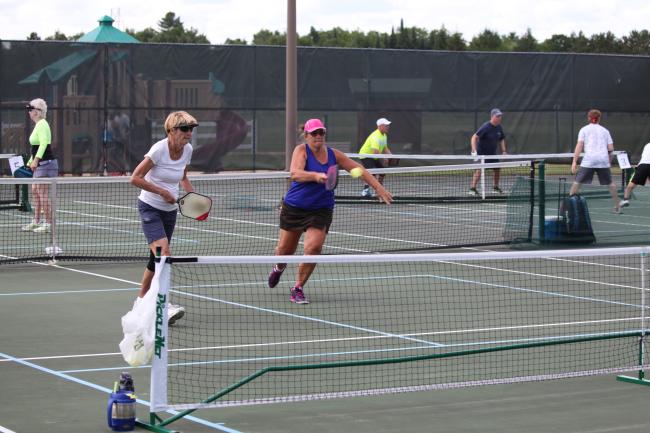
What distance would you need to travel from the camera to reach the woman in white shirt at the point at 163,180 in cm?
1013

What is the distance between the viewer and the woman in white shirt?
10133 millimetres

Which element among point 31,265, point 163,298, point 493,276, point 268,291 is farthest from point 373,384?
point 31,265

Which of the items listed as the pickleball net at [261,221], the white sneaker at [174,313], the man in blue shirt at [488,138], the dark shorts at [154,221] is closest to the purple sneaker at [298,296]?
the white sneaker at [174,313]

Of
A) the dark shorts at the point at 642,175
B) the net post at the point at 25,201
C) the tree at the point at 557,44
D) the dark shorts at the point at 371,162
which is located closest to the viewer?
the dark shorts at the point at 642,175

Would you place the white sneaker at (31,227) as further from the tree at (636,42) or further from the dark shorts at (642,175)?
the tree at (636,42)

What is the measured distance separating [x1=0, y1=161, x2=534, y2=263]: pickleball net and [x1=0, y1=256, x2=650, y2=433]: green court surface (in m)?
5.47

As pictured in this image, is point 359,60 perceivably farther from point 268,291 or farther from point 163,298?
point 163,298

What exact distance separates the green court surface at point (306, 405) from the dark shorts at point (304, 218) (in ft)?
7.18

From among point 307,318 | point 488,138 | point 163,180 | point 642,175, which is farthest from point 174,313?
point 488,138

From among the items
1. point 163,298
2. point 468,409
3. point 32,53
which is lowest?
point 468,409

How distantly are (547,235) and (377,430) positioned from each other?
33.5 feet

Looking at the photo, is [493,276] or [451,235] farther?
[451,235]

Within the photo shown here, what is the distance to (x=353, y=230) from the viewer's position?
19656 millimetres

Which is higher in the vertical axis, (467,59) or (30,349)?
(467,59)
